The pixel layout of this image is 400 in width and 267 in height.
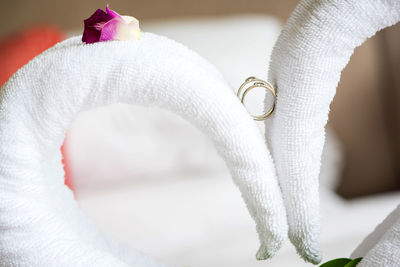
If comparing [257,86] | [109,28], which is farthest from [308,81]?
[109,28]

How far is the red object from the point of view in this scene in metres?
0.94

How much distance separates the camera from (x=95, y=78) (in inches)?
12.7

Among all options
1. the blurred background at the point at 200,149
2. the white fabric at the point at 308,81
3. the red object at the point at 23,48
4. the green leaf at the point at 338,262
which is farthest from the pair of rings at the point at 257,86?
the red object at the point at 23,48

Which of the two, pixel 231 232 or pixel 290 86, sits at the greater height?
pixel 290 86

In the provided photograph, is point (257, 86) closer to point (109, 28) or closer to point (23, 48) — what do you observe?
point (109, 28)

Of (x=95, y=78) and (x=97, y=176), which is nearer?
(x=95, y=78)

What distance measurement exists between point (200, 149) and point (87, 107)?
0.72m

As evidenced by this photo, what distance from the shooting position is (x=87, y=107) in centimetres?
35

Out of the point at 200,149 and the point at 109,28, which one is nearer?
the point at 109,28

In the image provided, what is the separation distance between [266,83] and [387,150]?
1.21m

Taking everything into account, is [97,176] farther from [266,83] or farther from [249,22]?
[266,83]

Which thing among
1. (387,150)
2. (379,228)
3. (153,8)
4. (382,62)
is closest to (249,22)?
(153,8)

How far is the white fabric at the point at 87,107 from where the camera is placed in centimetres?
32

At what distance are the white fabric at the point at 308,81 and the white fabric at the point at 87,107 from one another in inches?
0.8
